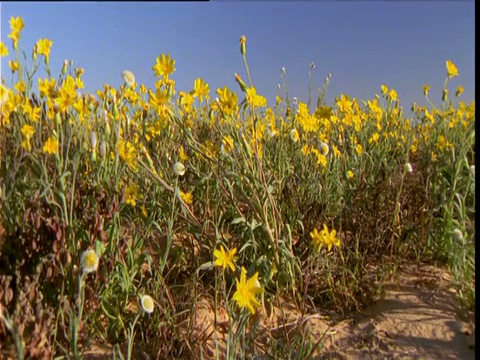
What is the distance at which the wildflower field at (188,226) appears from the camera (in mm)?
1470

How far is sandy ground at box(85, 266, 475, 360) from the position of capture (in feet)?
5.11

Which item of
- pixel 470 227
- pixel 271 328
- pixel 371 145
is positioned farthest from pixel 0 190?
pixel 371 145

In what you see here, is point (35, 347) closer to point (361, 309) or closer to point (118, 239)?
point (118, 239)

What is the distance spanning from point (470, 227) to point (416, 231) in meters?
0.40

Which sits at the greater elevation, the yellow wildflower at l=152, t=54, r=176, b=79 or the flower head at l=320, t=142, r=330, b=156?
the yellow wildflower at l=152, t=54, r=176, b=79

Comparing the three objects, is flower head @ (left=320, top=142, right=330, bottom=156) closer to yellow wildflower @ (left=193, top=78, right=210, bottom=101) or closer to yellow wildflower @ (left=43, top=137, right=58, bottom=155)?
yellow wildflower @ (left=193, top=78, right=210, bottom=101)

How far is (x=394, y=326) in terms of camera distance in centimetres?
169

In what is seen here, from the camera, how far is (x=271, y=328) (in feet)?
5.53

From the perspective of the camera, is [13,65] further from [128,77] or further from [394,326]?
[394,326]

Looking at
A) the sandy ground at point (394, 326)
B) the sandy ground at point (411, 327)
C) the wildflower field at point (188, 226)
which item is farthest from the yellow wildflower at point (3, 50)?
the sandy ground at point (411, 327)

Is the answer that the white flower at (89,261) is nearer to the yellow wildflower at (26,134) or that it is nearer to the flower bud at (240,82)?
the yellow wildflower at (26,134)

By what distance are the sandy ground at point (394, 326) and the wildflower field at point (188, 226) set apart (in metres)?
0.04

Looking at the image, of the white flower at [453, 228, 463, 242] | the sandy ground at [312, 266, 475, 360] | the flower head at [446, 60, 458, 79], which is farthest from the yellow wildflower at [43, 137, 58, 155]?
the flower head at [446, 60, 458, 79]

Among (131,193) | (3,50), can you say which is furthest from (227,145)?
(3,50)
